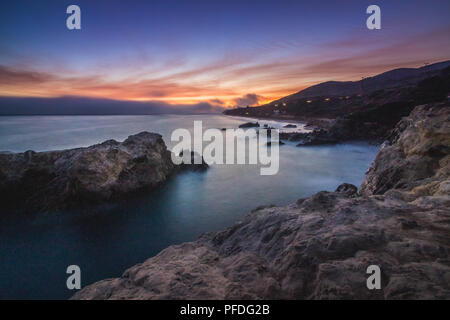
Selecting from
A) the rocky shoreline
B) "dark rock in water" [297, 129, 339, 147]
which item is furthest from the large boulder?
"dark rock in water" [297, 129, 339, 147]

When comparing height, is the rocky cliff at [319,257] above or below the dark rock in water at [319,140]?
below

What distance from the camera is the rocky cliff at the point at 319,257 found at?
311 centimetres

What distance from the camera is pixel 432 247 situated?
338cm

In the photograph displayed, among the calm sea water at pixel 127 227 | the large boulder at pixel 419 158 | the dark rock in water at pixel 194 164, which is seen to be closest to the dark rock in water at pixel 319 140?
the calm sea water at pixel 127 227

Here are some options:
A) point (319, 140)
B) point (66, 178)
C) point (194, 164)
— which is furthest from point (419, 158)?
point (319, 140)

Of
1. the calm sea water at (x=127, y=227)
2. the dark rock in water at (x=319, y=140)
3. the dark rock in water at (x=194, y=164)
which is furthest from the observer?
the dark rock in water at (x=319, y=140)

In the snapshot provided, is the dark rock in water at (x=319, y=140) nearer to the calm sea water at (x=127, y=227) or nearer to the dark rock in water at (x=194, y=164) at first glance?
the calm sea water at (x=127, y=227)

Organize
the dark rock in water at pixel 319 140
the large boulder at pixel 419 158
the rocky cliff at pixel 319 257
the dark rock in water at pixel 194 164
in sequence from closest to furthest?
1. the rocky cliff at pixel 319 257
2. the large boulder at pixel 419 158
3. the dark rock in water at pixel 194 164
4. the dark rock in water at pixel 319 140

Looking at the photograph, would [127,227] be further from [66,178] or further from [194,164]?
[194,164]

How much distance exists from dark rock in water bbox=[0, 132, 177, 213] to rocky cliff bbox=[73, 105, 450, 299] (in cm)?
942

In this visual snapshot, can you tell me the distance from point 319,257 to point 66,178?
14221 millimetres

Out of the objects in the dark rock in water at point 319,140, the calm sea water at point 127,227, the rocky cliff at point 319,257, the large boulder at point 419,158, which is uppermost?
the dark rock in water at point 319,140

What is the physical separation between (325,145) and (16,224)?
113 ft
